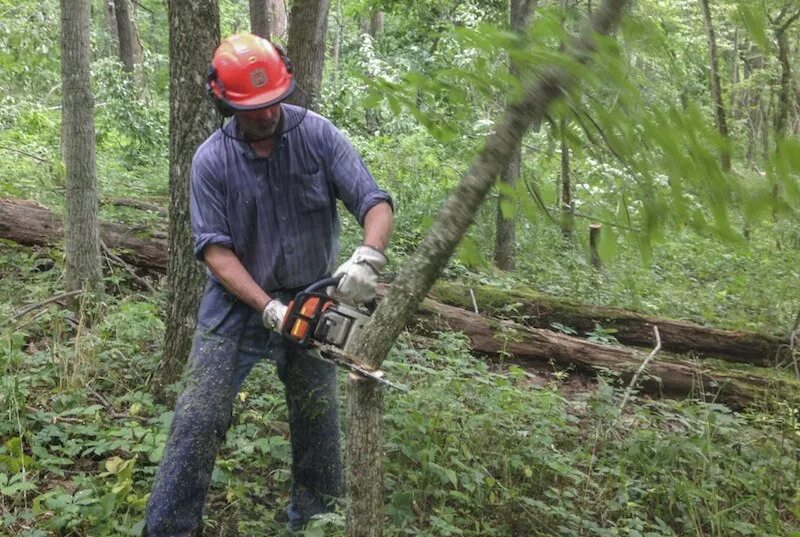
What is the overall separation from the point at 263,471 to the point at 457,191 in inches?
96.1

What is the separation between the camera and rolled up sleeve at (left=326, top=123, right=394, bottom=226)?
3.27 m

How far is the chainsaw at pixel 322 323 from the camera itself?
2.82 meters

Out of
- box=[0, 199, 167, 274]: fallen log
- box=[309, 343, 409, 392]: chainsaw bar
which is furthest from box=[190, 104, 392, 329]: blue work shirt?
box=[0, 199, 167, 274]: fallen log

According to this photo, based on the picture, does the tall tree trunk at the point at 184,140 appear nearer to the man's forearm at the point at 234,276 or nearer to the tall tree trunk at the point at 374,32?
the man's forearm at the point at 234,276

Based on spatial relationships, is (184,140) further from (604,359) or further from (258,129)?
(604,359)

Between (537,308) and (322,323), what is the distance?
432 centimetres

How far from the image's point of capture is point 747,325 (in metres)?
7.81

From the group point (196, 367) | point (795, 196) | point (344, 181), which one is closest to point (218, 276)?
point (196, 367)

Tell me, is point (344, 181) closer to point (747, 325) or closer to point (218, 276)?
point (218, 276)

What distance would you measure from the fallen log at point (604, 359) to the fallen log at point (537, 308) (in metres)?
0.32

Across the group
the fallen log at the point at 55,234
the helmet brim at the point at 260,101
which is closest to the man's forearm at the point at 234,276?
the helmet brim at the point at 260,101

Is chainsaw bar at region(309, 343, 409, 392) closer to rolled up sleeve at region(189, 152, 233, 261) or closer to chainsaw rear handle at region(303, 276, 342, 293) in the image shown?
chainsaw rear handle at region(303, 276, 342, 293)

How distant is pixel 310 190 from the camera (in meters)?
3.38

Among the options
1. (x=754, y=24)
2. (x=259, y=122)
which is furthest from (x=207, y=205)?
(x=754, y=24)
